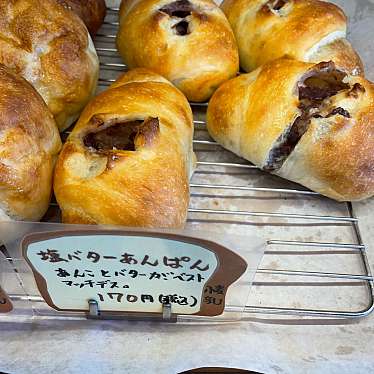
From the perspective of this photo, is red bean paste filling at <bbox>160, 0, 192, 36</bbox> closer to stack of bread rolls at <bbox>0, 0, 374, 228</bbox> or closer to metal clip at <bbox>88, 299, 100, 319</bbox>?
stack of bread rolls at <bbox>0, 0, 374, 228</bbox>

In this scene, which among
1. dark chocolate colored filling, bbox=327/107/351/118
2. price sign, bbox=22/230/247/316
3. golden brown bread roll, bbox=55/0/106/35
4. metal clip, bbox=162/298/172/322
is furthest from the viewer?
golden brown bread roll, bbox=55/0/106/35

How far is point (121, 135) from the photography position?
113 cm

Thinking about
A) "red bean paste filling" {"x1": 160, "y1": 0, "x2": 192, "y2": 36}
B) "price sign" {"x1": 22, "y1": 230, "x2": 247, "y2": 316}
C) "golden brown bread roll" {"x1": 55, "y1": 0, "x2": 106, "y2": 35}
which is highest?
"red bean paste filling" {"x1": 160, "y1": 0, "x2": 192, "y2": 36}

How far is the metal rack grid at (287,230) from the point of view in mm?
1096

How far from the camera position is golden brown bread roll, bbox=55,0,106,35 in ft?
5.11

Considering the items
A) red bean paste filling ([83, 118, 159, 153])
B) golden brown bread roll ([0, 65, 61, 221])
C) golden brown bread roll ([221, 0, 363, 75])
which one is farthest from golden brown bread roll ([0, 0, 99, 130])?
golden brown bread roll ([221, 0, 363, 75])

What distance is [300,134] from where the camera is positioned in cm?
123

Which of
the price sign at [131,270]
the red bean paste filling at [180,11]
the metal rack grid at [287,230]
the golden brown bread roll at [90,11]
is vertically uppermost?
the red bean paste filling at [180,11]

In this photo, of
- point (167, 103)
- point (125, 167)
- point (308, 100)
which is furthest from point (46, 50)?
point (308, 100)

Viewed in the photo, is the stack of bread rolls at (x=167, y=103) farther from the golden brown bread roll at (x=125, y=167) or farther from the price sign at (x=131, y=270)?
the price sign at (x=131, y=270)

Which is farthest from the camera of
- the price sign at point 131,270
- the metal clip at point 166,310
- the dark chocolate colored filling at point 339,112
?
the dark chocolate colored filling at point 339,112

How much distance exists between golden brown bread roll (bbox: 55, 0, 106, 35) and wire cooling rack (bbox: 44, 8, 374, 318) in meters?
0.41

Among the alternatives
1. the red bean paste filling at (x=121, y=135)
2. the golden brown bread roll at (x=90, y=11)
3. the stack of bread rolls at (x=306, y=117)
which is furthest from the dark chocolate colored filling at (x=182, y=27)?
the red bean paste filling at (x=121, y=135)

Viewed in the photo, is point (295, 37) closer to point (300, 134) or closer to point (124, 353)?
point (300, 134)
